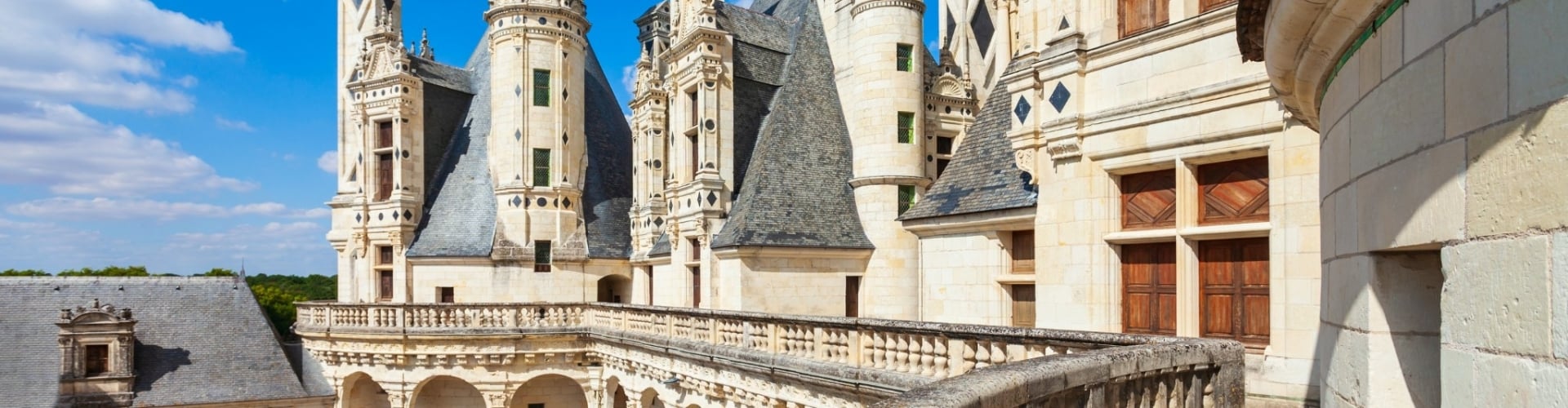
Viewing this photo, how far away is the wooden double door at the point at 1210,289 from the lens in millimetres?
8211

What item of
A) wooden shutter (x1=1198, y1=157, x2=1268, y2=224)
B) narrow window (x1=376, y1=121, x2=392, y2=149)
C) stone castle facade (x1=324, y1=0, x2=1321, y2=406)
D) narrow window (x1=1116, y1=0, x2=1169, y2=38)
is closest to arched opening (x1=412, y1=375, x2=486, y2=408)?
stone castle facade (x1=324, y1=0, x2=1321, y2=406)

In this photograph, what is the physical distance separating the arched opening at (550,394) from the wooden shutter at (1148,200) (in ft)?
57.2

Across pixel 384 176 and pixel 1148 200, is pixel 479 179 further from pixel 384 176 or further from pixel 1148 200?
pixel 1148 200

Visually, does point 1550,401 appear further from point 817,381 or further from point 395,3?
point 395,3

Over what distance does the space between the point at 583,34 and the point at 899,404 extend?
2385cm

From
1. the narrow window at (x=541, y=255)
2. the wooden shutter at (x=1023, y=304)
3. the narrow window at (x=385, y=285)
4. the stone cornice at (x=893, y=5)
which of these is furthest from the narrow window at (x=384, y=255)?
the wooden shutter at (x=1023, y=304)

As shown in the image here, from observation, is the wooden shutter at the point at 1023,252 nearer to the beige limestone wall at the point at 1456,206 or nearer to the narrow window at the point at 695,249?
the beige limestone wall at the point at 1456,206

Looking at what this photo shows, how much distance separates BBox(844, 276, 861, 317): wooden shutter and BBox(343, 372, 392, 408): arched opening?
40.3 ft

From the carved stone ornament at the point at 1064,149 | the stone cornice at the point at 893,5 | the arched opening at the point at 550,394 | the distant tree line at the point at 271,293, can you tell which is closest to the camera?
the carved stone ornament at the point at 1064,149

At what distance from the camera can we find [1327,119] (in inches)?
158

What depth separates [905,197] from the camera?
20625mm

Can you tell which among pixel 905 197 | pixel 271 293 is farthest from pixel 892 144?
pixel 271 293

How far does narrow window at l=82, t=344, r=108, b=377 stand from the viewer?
69.6 ft

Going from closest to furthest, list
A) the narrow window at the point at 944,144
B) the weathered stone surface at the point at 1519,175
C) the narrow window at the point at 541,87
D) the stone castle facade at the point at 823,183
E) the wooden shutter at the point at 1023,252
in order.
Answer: the weathered stone surface at the point at 1519,175 < the stone castle facade at the point at 823,183 < the wooden shutter at the point at 1023,252 < the narrow window at the point at 944,144 < the narrow window at the point at 541,87
